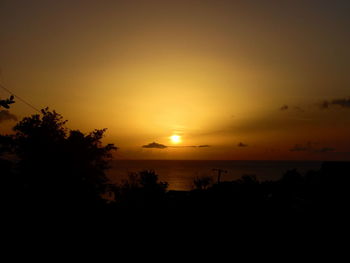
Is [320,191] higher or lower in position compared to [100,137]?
lower

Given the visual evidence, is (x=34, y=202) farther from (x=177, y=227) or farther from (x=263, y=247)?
(x=263, y=247)

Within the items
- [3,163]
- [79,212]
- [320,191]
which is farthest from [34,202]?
[320,191]

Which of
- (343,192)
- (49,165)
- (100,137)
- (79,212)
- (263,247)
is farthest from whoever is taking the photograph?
(100,137)

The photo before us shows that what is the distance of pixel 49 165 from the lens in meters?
33.6

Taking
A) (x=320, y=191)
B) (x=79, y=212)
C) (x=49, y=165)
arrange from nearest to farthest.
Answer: (x=79, y=212), (x=320, y=191), (x=49, y=165)

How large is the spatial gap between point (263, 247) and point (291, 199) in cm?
1138

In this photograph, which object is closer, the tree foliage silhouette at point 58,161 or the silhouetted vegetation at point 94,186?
the silhouetted vegetation at point 94,186

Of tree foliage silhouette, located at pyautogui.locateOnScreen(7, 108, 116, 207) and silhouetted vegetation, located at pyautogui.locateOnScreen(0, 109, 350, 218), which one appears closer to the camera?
silhouetted vegetation, located at pyautogui.locateOnScreen(0, 109, 350, 218)

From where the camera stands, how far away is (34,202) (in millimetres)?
24328

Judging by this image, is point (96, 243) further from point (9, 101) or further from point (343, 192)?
point (343, 192)

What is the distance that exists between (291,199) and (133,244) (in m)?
16.0

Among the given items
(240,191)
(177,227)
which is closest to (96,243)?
(177,227)

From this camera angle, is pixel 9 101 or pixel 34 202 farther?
pixel 34 202

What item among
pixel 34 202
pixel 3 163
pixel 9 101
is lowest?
pixel 34 202
